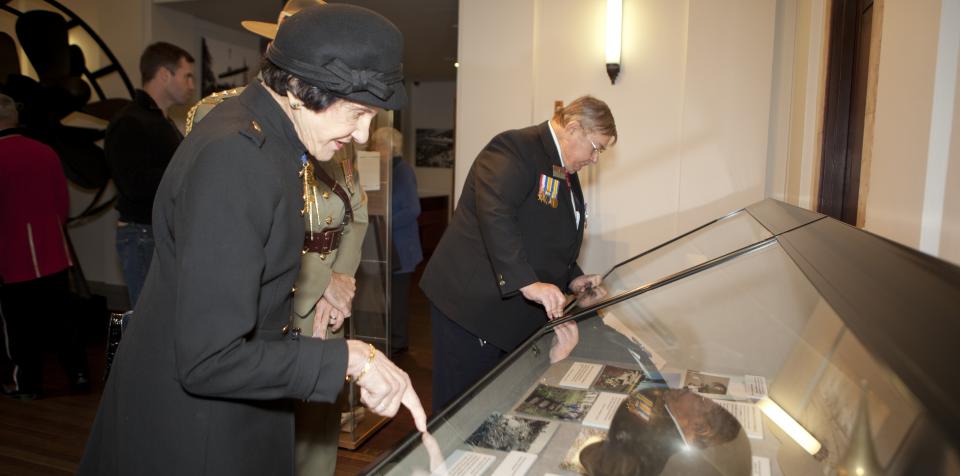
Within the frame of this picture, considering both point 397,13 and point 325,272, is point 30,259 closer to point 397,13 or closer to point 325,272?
point 325,272

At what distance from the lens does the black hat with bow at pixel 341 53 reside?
3.11 feet

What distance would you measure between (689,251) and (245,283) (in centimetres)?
116

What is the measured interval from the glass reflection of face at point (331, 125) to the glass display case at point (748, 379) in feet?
1.49

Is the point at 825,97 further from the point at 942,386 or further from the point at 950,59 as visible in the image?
the point at 942,386

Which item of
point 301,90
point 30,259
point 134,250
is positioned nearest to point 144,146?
point 134,250

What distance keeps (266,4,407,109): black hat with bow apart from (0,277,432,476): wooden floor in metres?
1.94

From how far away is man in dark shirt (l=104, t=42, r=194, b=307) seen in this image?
295 centimetres

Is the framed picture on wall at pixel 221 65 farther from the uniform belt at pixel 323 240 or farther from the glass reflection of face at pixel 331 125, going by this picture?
the glass reflection of face at pixel 331 125

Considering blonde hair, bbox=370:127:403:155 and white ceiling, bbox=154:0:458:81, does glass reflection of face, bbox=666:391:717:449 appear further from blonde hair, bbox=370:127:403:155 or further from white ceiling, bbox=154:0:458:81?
white ceiling, bbox=154:0:458:81

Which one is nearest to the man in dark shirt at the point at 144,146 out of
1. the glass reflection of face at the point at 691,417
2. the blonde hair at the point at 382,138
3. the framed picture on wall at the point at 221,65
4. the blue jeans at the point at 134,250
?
the blue jeans at the point at 134,250

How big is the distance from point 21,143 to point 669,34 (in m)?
3.47

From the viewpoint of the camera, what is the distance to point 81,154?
5.18m

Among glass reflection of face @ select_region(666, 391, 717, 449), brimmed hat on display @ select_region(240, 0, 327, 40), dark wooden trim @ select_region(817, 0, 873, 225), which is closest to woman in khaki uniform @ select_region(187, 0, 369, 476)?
brimmed hat on display @ select_region(240, 0, 327, 40)

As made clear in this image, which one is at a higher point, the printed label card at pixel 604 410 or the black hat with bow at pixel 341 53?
the black hat with bow at pixel 341 53
